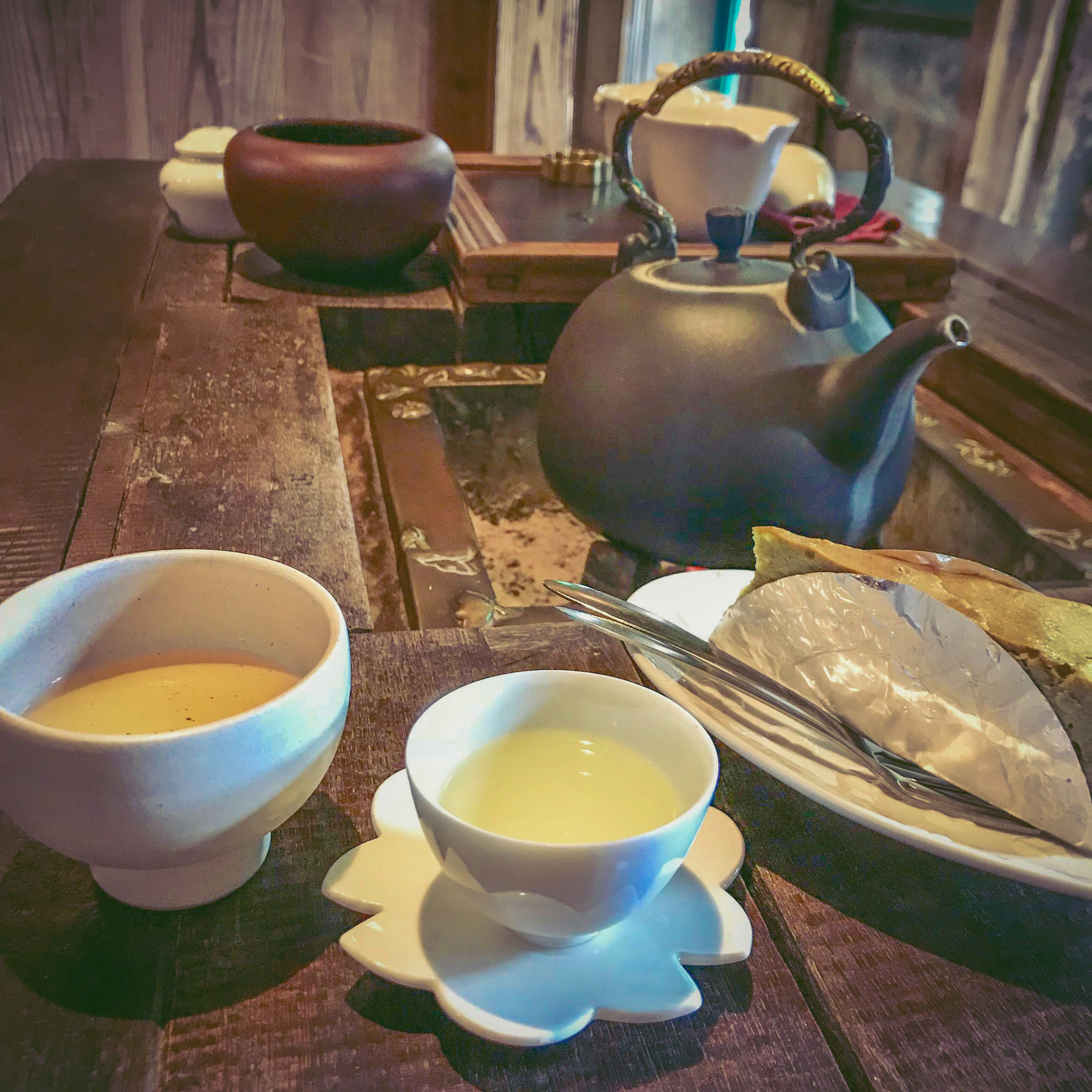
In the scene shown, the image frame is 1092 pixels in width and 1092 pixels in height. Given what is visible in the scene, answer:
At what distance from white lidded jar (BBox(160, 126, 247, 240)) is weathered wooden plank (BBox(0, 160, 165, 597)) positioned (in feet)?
0.29

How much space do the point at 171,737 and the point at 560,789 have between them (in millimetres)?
164

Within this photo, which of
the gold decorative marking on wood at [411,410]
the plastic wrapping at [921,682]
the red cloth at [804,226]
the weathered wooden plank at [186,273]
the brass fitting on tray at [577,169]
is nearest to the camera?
the plastic wrapping at [921,682]

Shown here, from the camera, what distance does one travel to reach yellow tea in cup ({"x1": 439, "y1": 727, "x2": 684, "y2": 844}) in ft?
1.36

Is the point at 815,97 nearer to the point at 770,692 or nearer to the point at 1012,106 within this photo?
the point at 770,692

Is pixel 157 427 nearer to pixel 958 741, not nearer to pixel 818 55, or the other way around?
pixel 958 741

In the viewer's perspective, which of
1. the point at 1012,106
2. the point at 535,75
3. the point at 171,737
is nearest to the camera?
the point at 171,737

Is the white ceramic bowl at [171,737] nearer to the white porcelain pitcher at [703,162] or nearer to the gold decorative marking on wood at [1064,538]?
the gold decorative marking on wood at [1064,538]

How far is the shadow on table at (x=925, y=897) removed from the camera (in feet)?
1.44

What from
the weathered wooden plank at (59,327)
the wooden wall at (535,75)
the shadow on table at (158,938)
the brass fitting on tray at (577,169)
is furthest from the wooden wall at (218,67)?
the shadow on table at (158,938)

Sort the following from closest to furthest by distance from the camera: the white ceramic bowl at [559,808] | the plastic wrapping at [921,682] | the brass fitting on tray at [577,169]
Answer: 1. the white ceramic bowl at [559,808]
2. the plastic wrapping at [921,682]
3. the brass fitting on tray at [577,169]

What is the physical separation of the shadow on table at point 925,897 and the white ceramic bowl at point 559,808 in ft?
0.34

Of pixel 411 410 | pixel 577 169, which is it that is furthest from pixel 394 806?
pixel 577 169

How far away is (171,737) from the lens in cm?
36

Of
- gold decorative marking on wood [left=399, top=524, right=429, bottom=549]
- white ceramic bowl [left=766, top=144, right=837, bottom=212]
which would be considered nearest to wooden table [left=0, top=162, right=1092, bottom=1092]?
gold decorative marking on wood [left=399, top=524, right=429, bottom=549]
